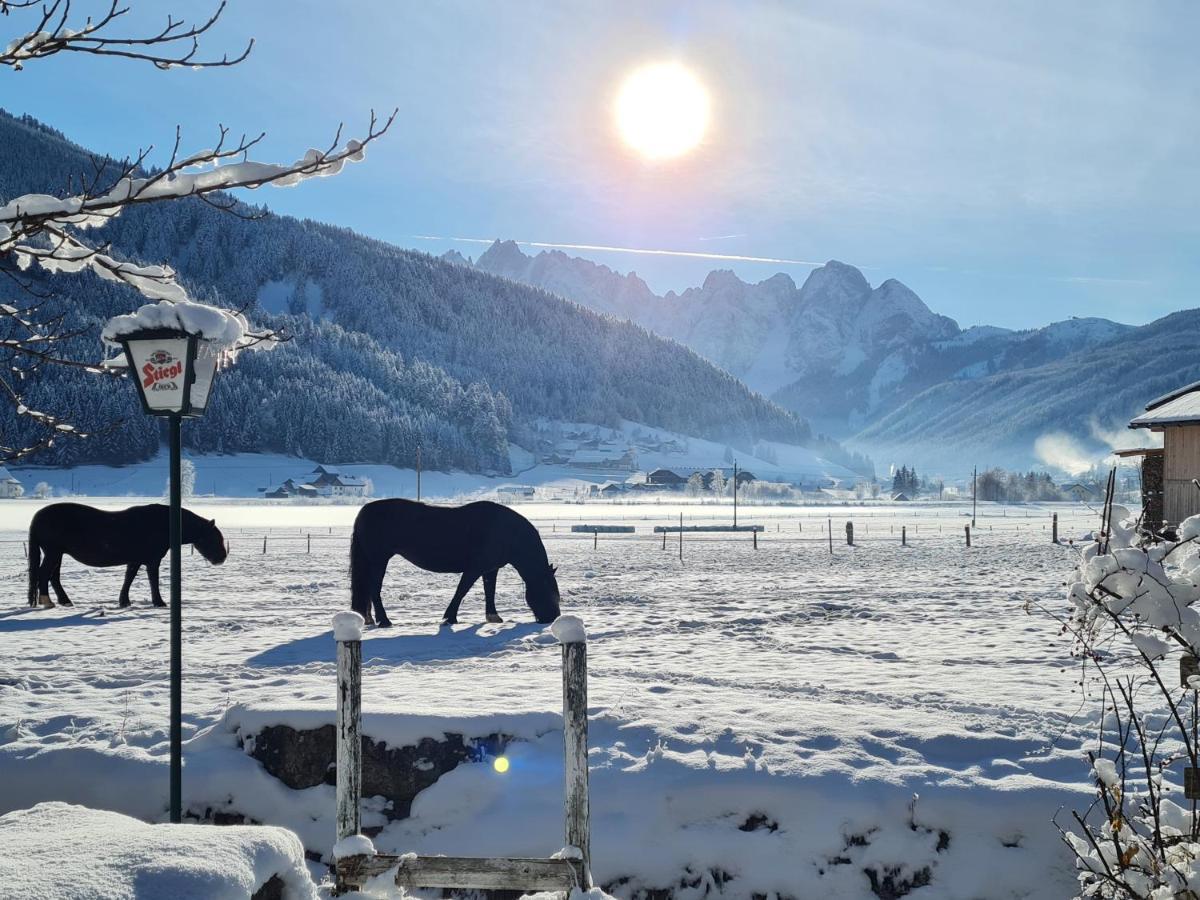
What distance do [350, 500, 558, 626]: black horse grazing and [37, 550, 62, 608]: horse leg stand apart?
5.79 meters

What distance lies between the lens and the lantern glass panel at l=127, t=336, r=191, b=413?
5789 millimetres

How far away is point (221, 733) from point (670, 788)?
3.76m

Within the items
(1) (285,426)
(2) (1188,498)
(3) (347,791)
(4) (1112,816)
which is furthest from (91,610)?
(1) (285,426)

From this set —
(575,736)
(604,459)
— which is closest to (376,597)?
(575,736)

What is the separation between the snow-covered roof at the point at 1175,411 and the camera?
17406mm

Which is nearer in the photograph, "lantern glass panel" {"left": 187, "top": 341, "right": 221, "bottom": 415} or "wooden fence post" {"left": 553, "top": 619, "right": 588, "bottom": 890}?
"wooden fence post" {"left": 553, "top": 619, "right": 588, "bottom": 890}

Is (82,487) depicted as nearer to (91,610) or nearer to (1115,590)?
(91,610)

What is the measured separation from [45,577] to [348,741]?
40.6ft

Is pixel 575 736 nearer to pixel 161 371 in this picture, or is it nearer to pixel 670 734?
pixel 670 734

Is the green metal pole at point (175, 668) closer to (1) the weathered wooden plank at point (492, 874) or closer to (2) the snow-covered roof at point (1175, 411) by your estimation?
(1) the weathered wooden plank at point (492, 874)

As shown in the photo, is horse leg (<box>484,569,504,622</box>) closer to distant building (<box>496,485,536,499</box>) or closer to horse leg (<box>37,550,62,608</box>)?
horse leg (<box>37,550,62,608</box>)

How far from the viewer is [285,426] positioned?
132750 millimetres

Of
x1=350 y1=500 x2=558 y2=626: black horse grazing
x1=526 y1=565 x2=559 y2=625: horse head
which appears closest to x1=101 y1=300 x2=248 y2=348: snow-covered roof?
x1=350 y1=500 x2=558 y2=626: black horse grazing

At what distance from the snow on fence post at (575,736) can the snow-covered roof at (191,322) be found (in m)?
3.02
